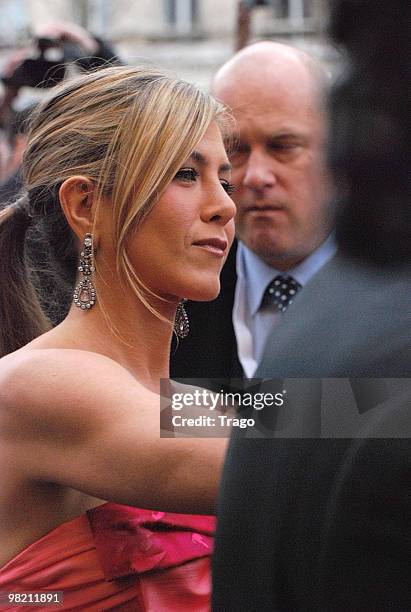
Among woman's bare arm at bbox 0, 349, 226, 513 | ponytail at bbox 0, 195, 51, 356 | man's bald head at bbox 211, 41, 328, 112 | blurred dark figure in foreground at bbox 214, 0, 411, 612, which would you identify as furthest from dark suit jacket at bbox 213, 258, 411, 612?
man's bald head at bbox 211, 41, 328, 112

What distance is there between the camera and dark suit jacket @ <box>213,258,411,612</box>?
2.87 ft

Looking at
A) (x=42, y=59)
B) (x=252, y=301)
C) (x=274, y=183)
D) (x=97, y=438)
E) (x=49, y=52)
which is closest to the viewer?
(x=97, y=438)

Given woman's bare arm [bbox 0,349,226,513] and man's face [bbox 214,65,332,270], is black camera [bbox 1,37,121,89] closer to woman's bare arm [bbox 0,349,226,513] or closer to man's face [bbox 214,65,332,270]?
man's face [bbox 214,65,332,270]

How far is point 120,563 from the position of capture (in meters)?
1.43

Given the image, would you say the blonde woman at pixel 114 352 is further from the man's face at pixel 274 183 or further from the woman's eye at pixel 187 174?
the man's face at pixel 274 183

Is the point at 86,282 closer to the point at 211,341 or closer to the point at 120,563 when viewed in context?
the point at 211,341

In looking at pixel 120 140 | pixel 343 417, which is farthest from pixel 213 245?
pixel 343 417

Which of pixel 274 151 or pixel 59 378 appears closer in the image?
pixel 59 378

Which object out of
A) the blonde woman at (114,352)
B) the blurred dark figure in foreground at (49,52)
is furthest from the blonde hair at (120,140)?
the blurred dark figure in foreground at (49,52)

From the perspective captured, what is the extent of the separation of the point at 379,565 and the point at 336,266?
241 millimetres

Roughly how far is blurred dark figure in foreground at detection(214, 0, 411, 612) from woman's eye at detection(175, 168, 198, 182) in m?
0.39

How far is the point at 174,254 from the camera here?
140cm

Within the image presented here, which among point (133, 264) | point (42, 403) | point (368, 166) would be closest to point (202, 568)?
point (42, 403)

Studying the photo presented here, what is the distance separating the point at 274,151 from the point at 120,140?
1.65 ft
